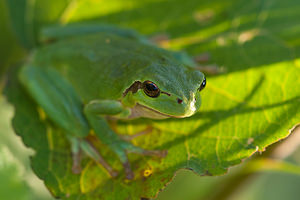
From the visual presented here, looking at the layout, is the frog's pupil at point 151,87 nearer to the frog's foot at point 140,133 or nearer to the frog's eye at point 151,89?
the frog's eye at point 151,89

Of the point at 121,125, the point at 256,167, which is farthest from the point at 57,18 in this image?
the point at 256,167

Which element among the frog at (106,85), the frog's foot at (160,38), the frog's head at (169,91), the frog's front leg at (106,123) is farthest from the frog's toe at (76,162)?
the frog's foot at (160,38)

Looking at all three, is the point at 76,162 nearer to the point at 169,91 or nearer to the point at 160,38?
the point at 169,91

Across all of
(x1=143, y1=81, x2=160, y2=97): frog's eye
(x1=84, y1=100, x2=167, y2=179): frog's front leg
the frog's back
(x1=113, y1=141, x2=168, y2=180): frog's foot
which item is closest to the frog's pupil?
(x1=143, y1=81, x2=160, y2=97): frog's eye

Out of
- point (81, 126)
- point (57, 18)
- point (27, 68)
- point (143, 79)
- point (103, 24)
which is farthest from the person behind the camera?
point (57, 18)

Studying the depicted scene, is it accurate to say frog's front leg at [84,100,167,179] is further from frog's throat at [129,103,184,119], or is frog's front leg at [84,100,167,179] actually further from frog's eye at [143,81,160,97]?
frog's eye at [143,81,160,97]

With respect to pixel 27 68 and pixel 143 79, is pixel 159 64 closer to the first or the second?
pixel 143 79
